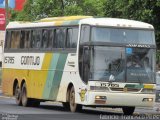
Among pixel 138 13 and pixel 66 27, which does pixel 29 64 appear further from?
pixel 138 13

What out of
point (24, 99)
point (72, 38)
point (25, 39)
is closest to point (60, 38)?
point (72, 38)

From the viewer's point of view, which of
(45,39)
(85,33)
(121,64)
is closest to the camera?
(121,64)

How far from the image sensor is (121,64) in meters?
25.0

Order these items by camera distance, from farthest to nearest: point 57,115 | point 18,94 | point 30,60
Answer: point 18,94, point 30,60, point 57,115

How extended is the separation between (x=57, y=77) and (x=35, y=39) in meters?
2.80

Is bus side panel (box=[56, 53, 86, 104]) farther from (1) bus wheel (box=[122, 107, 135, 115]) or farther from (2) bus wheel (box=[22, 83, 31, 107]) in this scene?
(2) bus wheel (box=[22, 83, 31, 107])

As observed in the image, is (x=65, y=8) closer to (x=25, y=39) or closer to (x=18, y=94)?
(x=18, y=94)

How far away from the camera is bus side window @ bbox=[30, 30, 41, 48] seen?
97.3 feet

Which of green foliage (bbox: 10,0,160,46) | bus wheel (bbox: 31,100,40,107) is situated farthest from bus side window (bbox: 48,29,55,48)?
green foliage (bbox: 10,0,160,46)

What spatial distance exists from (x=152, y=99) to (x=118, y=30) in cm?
268

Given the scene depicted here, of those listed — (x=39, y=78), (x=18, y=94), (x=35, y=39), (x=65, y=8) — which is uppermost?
(x=35, y=39)

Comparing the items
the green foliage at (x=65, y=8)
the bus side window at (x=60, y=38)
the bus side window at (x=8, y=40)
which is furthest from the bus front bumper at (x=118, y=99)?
the green foliage at (x=65, y=8)

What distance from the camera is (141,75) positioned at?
2519 cm

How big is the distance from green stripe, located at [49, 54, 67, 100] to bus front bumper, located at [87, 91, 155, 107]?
290 centimetres
